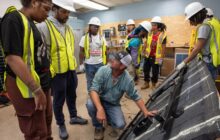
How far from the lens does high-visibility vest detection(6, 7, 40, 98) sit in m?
0.96

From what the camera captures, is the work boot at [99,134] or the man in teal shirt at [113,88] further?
the work boot at [99,134]

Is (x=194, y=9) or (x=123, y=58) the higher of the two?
(x=194, y=9)

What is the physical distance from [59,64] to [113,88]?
1.96 ft

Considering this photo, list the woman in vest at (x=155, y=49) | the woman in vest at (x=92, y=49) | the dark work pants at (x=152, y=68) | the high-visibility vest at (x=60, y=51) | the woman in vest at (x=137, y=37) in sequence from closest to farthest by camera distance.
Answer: the high-visibility vest at (x=60, y=51)
the woman in vest at (x=92, y=49)
the woman in vest at (x=137, y=37)
the woman in vest at (x=155, y=49)
the dark work pants at (x=152, y=68)

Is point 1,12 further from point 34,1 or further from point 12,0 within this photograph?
point 34,1

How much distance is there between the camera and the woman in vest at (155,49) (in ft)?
11.7

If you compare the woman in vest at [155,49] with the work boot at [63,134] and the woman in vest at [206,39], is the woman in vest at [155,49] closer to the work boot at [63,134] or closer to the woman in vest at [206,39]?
the woman in vest at [206,39]

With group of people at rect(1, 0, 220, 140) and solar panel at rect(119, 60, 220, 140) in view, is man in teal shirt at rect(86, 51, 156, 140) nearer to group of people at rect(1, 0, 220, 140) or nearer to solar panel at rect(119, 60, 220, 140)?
group of people at rect(1, 0, 220, 140)

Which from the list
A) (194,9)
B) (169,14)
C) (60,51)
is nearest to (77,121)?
(60,51)

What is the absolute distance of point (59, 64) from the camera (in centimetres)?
173

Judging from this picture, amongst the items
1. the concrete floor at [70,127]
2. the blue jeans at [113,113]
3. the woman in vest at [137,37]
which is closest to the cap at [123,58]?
the blue jeans at [113,113]

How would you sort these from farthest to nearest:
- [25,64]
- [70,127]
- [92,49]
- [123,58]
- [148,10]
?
[148,10], [92,49], [70,127], [123,58], [25,64]

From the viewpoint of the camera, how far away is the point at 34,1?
1.00 meters

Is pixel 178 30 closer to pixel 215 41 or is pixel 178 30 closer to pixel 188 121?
pixel 215 41
